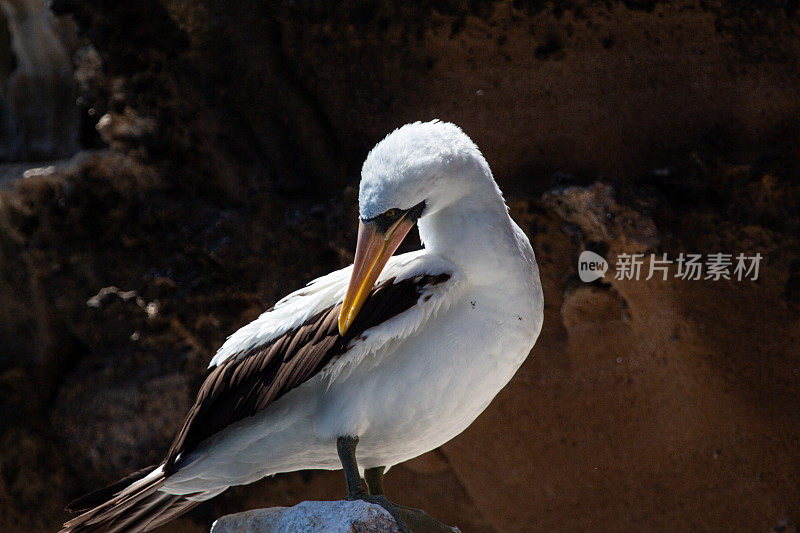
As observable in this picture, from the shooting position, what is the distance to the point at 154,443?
429 centimetres

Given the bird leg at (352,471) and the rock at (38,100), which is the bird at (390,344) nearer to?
the bird leg at (352,471)

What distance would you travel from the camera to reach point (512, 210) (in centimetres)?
379

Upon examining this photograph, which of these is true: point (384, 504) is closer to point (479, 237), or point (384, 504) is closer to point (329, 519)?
point (329, 519)

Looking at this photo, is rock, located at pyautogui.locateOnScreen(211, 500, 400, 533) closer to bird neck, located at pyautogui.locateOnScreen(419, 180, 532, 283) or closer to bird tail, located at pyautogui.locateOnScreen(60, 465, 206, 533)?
bird tail, located at pyautogui.locateOnScreen(60, 465, 206, 533)

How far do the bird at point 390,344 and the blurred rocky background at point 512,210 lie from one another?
1481 mm

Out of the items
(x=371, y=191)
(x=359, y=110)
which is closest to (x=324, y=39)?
(x=359, y=110)

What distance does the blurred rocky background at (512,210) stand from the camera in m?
3.62

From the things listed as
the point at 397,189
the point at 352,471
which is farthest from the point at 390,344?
the point at 397,189

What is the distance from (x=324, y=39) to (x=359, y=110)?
0.38 meters

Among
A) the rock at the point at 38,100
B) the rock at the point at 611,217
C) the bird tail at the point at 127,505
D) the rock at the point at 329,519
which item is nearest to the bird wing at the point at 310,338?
the bird tail at the point at 127,505

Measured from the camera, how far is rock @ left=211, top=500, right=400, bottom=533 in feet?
6.56

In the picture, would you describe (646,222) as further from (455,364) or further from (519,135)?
(455,364)

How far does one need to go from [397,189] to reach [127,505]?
122cm

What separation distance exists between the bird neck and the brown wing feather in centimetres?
8
